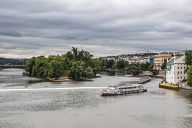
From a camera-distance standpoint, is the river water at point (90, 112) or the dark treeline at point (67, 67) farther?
the dark treeline at point (67, 67)

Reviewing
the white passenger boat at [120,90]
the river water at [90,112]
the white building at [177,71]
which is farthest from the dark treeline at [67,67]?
the river water at [90,112]

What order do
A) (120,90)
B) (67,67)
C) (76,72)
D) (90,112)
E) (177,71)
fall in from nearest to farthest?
(90,112)
(120,90)
(177,71)
(76,72)
(67,67)

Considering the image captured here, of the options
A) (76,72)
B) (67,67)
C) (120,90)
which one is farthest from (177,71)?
(67,67)

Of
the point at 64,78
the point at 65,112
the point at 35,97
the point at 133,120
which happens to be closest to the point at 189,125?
the point at 133,120

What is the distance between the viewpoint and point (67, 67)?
114062 millimetres

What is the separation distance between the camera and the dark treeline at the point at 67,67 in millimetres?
105812

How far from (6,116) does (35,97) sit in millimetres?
16634

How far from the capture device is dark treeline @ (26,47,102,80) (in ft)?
347

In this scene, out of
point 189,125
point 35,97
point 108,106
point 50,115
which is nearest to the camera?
point 189,125

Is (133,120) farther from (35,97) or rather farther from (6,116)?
(35,97)

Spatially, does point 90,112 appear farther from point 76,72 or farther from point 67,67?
point 67,67

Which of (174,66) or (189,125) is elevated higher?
(174,66)

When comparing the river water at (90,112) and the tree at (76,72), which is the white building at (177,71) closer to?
the river water at (90,112)

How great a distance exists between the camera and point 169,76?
84.6 metres
